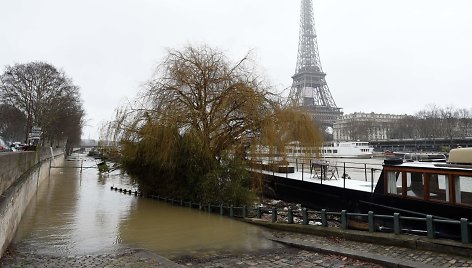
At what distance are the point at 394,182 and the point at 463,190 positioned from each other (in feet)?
8.63

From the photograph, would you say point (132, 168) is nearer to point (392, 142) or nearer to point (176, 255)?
point (176, 255)

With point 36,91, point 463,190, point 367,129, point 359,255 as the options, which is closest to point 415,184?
point 463,190

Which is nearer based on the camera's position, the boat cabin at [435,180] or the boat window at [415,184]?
the boat cabin at [435,180]

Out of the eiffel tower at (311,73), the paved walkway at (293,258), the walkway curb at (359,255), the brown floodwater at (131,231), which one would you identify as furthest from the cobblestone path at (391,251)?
the eiffel tower at (311,73)

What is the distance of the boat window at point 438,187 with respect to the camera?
11.8 metres

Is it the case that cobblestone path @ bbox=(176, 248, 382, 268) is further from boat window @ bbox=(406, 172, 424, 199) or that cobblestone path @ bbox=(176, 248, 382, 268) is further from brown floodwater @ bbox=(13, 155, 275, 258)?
boat window @ bbox=(406, 172, 424, 199)

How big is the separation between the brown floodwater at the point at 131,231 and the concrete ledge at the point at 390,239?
147cm

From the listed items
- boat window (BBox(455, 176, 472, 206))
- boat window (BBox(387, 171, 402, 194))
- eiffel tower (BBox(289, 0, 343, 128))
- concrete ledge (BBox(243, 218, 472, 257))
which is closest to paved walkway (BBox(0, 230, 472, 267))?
concrete ledge (BBox(243, 218, 472, 257))

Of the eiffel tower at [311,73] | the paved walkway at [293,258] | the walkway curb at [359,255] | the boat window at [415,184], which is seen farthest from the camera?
the eiffel tower at [311,73]

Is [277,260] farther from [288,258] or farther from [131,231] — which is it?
[131,231]

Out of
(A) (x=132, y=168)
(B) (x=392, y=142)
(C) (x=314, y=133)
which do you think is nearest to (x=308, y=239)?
(C) (x=314, y=133)

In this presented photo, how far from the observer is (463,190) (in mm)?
11406

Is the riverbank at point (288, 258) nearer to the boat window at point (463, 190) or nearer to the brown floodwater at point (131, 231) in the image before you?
the brown floodwater at point (131, 231)

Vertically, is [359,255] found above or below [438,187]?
below
